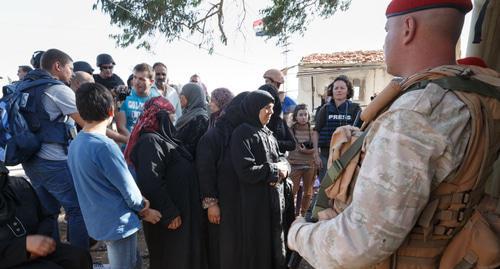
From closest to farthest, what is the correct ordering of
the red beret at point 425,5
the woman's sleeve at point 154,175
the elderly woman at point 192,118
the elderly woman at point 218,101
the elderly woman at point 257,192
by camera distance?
the red beret at point 425,5, the woman's sleeve at point 154,175, the elderly woman at point 257,192, the elderly woman at point 192,118, the elderly woman at point 218,101

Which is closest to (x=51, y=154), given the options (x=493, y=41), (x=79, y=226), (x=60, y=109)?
(x=60, y=109)

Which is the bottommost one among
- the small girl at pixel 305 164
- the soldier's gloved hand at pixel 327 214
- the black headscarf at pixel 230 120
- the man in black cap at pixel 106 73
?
the small girl at pixel 305 164

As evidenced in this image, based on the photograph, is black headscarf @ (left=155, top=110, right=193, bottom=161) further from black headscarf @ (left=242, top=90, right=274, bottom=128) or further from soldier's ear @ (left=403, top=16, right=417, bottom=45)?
soldier's ear @ (left=403, top=16, right=417, bottom=45)

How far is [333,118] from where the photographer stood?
4.15 m

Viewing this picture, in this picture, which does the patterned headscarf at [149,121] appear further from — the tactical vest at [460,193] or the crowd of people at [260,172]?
the tactical vest at [460,193]

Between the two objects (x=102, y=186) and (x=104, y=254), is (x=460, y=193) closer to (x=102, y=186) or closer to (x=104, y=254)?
(x=102, y=186)

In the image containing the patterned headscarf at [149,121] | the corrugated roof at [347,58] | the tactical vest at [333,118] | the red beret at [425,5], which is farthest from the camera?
the corrugated roof at [347,58]

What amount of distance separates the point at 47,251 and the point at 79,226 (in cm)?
91

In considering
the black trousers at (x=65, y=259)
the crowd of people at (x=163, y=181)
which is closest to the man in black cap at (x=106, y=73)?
the crowd of people at (x=163, y=181)

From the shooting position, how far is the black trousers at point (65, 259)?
6.28 ft

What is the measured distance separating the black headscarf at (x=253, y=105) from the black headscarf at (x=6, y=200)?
1.57 metres

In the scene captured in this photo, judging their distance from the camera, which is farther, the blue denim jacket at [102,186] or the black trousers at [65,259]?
the blue denim jacket at [102,186]

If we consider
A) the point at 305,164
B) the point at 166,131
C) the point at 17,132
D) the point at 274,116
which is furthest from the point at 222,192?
the point at 305,164

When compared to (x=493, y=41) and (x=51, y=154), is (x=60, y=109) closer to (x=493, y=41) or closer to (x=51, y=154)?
(x=51, y=154)
